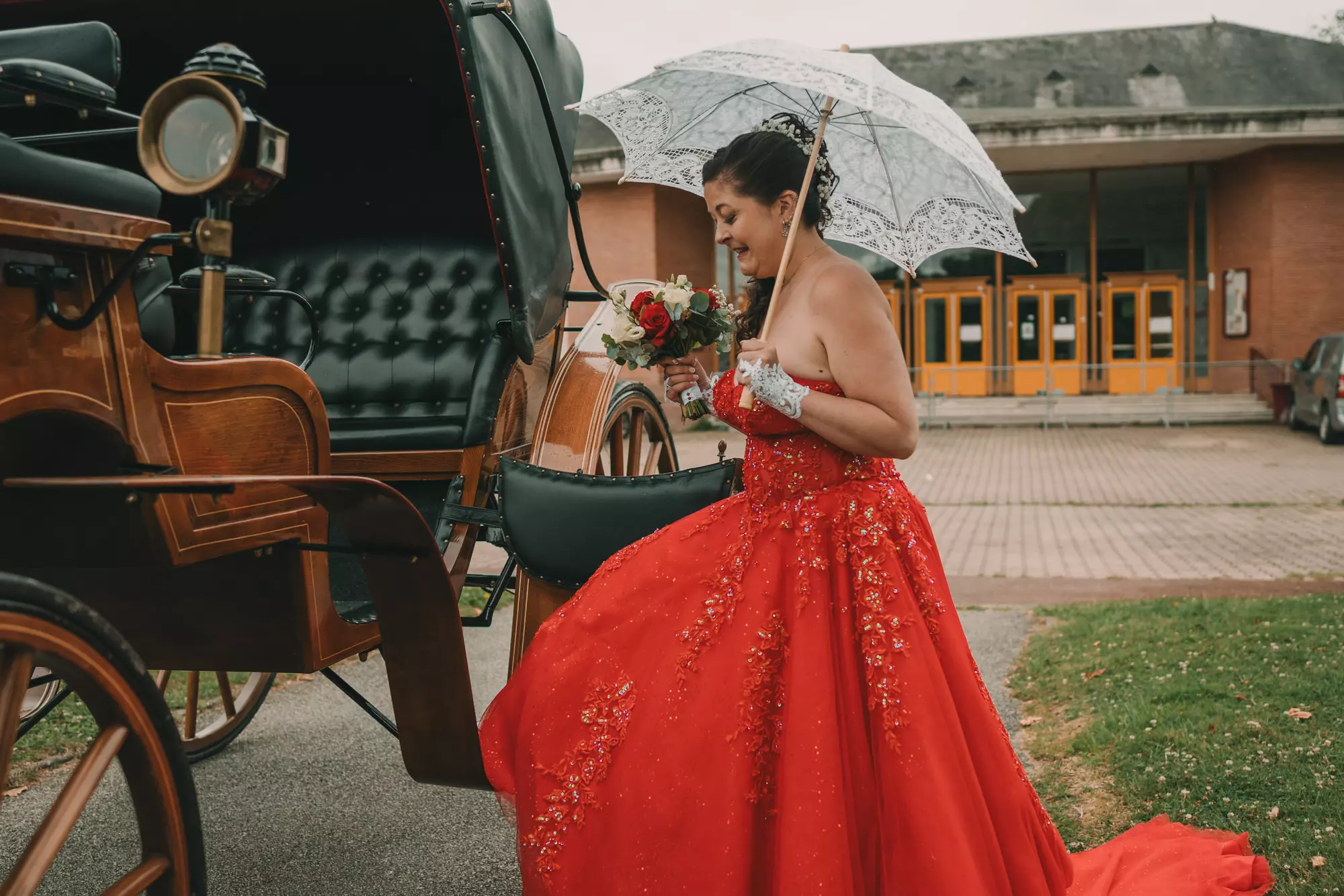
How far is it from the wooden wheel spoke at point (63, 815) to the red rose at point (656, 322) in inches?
60.1

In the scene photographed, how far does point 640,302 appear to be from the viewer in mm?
2803

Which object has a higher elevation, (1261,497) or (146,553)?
(146,553)

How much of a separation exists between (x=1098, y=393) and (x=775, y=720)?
18.5 metres

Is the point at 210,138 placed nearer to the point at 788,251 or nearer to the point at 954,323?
the point at 788,251

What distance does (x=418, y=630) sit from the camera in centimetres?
229

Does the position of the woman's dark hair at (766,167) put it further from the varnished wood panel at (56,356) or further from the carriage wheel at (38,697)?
the carriage wheel at (38,697)

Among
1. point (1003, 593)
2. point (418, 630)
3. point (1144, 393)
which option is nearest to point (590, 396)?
point (418, 630)

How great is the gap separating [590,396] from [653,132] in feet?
2.96

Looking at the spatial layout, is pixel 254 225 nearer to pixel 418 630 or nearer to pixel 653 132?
pixel 653 132

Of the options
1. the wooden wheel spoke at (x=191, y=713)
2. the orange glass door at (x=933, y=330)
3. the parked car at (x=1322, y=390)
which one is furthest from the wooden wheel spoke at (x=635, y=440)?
the orange glass door at (x=933, y=330)

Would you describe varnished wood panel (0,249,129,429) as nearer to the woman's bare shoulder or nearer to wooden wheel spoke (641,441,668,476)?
the woman's bare shoulder

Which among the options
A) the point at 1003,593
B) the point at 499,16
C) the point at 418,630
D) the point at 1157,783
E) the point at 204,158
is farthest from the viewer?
the point at 1003,593

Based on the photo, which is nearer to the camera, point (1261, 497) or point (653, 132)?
point (653, 132)

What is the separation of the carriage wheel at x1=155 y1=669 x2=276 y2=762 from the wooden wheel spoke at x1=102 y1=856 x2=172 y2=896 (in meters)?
1.98
